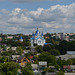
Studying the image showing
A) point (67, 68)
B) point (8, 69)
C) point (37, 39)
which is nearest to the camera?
point (8, 69)

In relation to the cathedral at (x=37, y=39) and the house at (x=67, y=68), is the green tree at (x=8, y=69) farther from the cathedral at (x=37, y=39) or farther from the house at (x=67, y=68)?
the cathedral at (x=37, y=39)

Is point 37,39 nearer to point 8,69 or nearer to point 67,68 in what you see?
point 67,68

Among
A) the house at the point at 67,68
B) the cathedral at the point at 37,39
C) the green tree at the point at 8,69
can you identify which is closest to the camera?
the green tree at the point at 8,69

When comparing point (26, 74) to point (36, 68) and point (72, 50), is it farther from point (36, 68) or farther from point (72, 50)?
point (72, 50)

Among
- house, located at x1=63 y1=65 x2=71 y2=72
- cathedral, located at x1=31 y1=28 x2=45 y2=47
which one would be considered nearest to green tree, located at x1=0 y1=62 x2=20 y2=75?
house, located at x1=63 y1=65 x2=71 y2=72

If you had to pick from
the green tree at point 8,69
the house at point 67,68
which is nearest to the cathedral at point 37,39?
the house at point 67,68

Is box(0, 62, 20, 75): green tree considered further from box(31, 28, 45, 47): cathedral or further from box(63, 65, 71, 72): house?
box(31, 28, 45, 47): cathedral

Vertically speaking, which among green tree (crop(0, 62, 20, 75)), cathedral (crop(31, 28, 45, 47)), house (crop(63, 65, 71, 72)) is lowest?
house (crop(63, 65, 71, 72))

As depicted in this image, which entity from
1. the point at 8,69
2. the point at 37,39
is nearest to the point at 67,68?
the point at 8,69

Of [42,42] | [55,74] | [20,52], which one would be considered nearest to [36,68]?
[55,74]

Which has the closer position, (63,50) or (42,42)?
(63,50)

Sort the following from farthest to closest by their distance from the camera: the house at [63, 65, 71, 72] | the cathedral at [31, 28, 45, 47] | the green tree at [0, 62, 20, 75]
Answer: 1. the cathedral at [31, 28, 45, 47]
2. the house at [63, 65, 71, 72]
3. the green tree at [0, 62, 20, 75]
